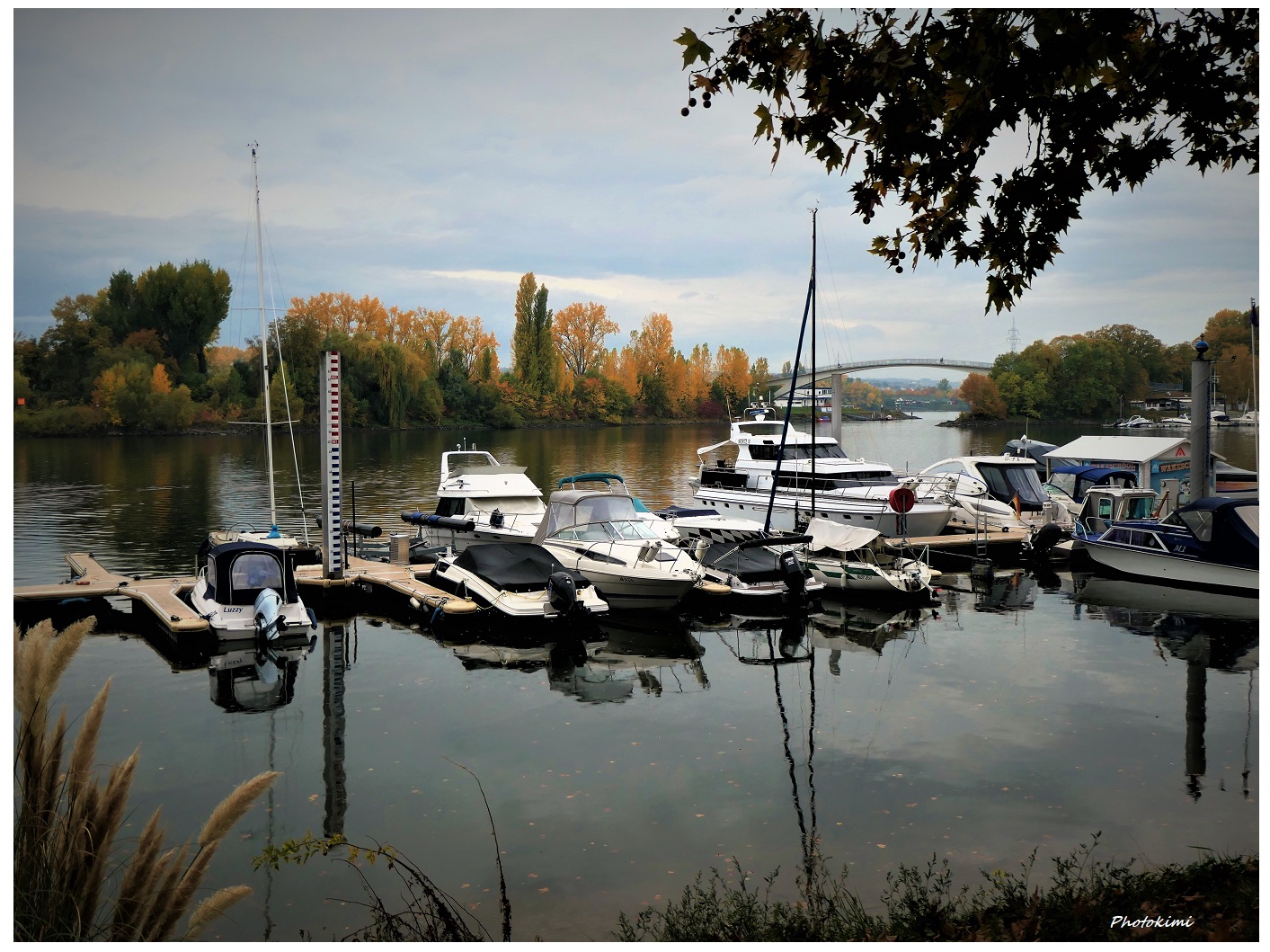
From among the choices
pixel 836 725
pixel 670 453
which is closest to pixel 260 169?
pixel 836 725

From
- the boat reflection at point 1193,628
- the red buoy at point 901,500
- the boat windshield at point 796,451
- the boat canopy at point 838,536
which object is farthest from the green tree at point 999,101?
the boat windshield at point 796,451

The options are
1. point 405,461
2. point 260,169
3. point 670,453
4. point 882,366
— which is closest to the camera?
point 260,169

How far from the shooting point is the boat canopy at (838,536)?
1923 centimetres

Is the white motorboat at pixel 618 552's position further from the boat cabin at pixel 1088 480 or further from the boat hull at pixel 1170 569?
the boat cabin at pixel 1088 480

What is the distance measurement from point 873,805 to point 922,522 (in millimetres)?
16422

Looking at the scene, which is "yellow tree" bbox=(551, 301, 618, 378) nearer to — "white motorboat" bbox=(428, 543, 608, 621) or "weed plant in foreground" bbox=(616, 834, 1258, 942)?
A: "white motorboat" bbox=(428, 543, 608, 621)

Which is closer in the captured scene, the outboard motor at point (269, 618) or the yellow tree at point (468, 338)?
the outboard motor at point (269, 618)

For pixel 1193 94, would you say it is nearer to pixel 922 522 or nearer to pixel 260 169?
pixel 922 522

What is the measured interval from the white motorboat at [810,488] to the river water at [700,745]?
556 centimetres

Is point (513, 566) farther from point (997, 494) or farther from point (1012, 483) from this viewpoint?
point (1012, 483)

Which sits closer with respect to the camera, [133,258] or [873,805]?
[873,805]

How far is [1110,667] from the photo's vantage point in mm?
12961

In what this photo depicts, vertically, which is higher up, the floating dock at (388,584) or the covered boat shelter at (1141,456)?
the covered boat shelter at (1141,456)

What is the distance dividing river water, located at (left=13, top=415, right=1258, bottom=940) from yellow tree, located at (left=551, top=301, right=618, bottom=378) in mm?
69724
